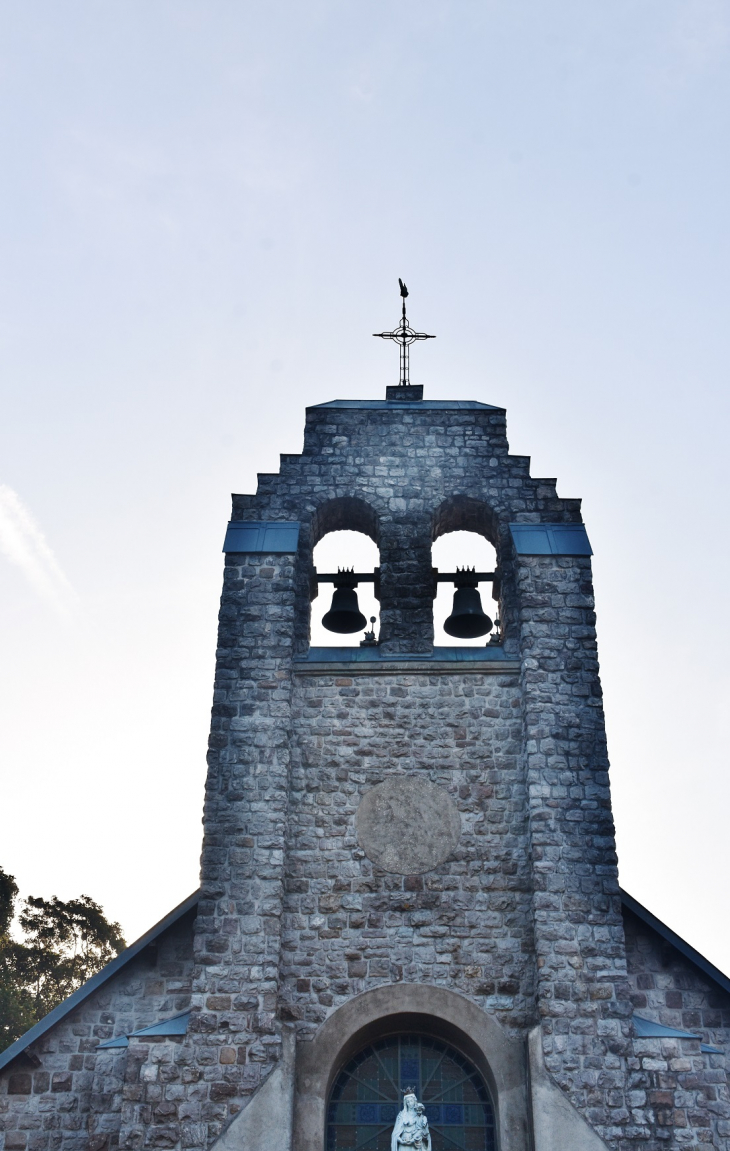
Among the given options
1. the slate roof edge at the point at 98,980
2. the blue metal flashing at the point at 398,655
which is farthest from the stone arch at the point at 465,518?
the slate roof edge at the point at 98,980

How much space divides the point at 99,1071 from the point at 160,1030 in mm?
684

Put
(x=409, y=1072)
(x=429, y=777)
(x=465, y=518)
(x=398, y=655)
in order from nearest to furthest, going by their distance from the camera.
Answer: (x=409, y=1072)
(x=429, y=777)
(x=398, y=655)
(x=465, y=518)

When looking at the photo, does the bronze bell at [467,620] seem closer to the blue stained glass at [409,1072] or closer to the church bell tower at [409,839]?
the church bell tower at [409,839]

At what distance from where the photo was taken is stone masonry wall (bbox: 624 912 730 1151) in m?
8.78

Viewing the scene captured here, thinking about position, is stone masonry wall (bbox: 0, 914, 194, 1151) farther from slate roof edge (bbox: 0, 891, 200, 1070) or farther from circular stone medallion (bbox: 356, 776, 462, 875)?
circular stone medallion (bbox: 356, 776, 462, 875)

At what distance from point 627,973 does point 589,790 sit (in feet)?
5.58

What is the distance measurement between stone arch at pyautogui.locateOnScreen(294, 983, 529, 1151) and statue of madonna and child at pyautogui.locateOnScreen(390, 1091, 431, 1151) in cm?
75

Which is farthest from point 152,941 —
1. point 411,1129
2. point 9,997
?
point 9,997

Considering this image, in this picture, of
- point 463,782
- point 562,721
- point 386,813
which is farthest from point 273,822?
point 562,721

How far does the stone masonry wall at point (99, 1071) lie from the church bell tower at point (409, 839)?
0.67 m

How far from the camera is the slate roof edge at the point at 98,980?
9555 mm

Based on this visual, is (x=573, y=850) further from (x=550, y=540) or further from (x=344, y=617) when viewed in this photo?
(x=344, y=617)

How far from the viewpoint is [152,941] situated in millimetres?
10070

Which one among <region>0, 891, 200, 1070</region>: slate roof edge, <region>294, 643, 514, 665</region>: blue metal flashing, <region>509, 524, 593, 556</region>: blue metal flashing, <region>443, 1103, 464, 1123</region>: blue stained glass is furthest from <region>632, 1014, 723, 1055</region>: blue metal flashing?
<region>509, 524, 593, 556</region>: blue metal flashing
